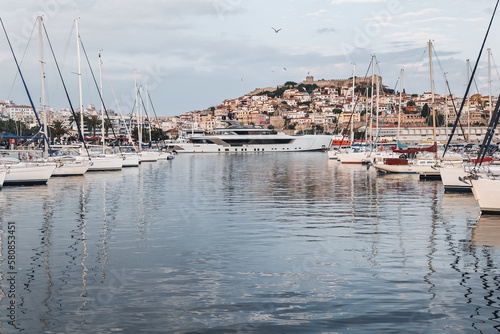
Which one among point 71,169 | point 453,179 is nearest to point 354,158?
point 71,169

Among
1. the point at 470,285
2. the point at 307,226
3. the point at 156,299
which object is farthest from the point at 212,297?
the point at 307,226

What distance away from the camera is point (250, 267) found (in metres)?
10.1

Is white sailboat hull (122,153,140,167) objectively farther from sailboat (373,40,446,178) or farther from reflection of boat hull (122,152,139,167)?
sailboat (373,40,446,178)

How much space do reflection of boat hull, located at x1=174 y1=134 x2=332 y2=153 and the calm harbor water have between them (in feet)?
241

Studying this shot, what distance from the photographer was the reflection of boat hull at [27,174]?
26734mm

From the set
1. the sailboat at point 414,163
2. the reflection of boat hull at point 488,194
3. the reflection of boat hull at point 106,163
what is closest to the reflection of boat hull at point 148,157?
the reflection of boat hull at point 106,163

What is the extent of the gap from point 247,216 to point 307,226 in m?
2.49

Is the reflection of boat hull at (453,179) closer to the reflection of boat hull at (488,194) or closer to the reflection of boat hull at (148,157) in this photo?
the reflection of boat hull at (488,194)

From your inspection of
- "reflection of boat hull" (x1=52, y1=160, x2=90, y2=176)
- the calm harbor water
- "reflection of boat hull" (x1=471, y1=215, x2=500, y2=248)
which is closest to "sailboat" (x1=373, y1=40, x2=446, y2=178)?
the calm harbor water

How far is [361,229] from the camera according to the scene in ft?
46.8

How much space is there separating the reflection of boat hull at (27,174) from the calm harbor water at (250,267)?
745 cm

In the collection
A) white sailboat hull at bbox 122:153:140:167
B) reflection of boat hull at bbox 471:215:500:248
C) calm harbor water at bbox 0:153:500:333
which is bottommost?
reflection of boat hull at bbox 471:215:500:248

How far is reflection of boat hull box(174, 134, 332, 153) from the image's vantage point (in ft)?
307

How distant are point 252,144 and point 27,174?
6891 centimetres
